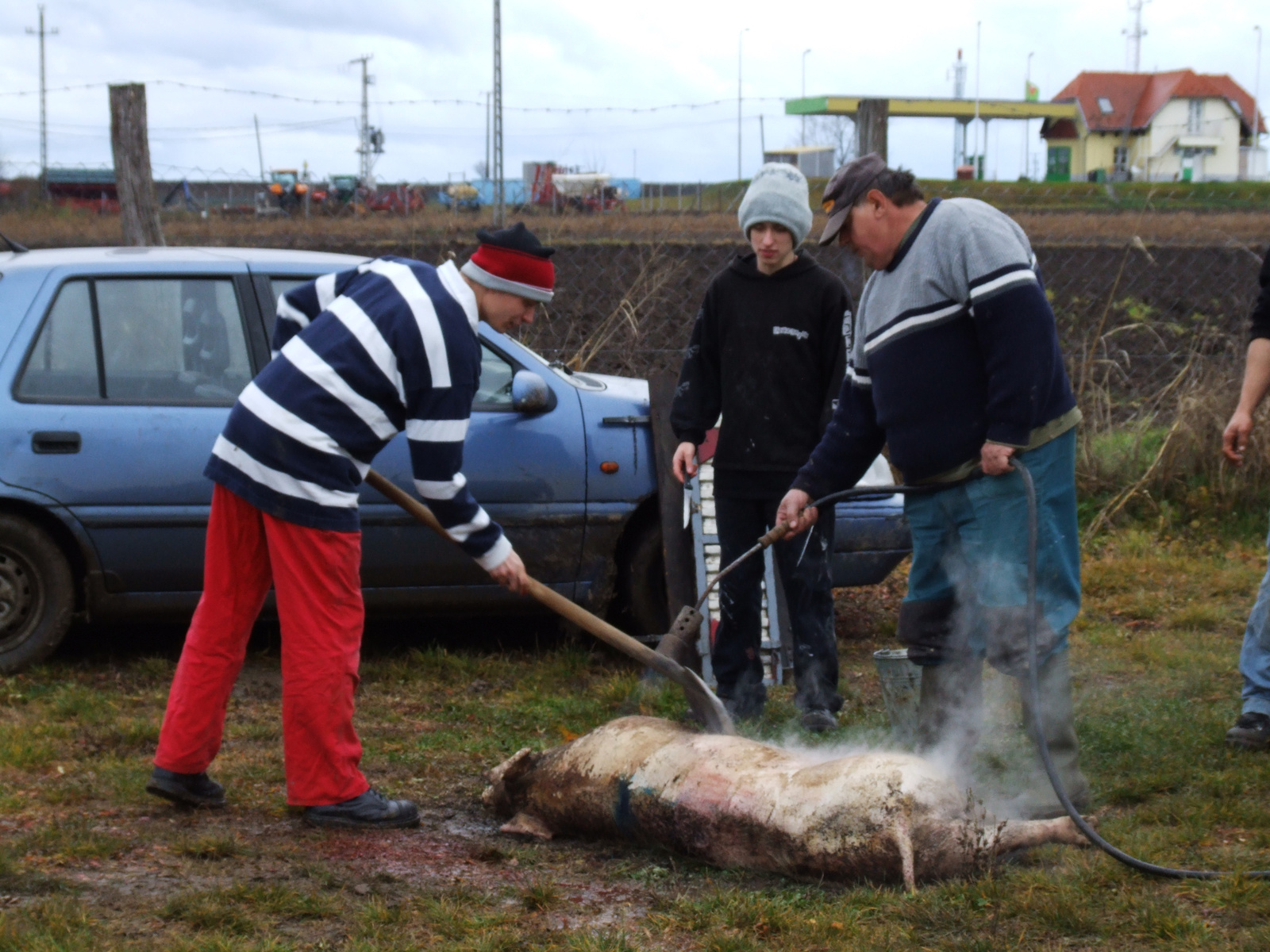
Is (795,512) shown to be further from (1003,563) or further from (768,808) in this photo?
(768,808)

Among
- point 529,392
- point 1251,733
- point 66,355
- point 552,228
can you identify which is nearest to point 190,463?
point 66,355

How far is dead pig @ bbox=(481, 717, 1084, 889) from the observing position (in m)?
2.95

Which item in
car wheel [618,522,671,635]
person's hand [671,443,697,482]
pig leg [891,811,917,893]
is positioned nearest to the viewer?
pig leg [891,811,917,893]

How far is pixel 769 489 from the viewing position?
4.42 metres

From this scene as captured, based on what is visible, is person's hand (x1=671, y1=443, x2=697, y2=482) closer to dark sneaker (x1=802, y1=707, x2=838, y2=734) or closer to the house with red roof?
dark sneaker (x1=802, y1=707, x2=838, y2=734)

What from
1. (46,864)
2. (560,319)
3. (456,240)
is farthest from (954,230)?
(456,240)

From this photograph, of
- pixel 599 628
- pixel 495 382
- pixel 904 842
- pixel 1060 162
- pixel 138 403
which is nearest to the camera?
pixel 904 842

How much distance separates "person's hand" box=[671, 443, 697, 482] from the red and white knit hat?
46.0 inches

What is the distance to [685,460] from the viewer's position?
4.57 metres

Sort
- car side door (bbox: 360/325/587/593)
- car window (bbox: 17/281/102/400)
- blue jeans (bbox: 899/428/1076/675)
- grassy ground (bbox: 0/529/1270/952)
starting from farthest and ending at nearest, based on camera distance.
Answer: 1. car side door (bbox: 360/325/587/593)
2. car window (bbox: 17/281/102/400)
3. blue jeans (bbox: 899/428/1076/675)
4. grassy ground (bbox: 0/529/1270/952)

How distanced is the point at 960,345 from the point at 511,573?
1.40m

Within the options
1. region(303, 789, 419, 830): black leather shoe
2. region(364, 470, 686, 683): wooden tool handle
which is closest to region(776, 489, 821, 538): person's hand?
region(364, 470, 686, 683): wooden tool handle

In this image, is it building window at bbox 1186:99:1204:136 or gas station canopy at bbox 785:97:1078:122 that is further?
building window at bbox 1186:99:1204:136

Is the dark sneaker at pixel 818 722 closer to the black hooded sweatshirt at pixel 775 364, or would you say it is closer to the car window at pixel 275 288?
the black hooded sweatshirt at pixel 775 364
